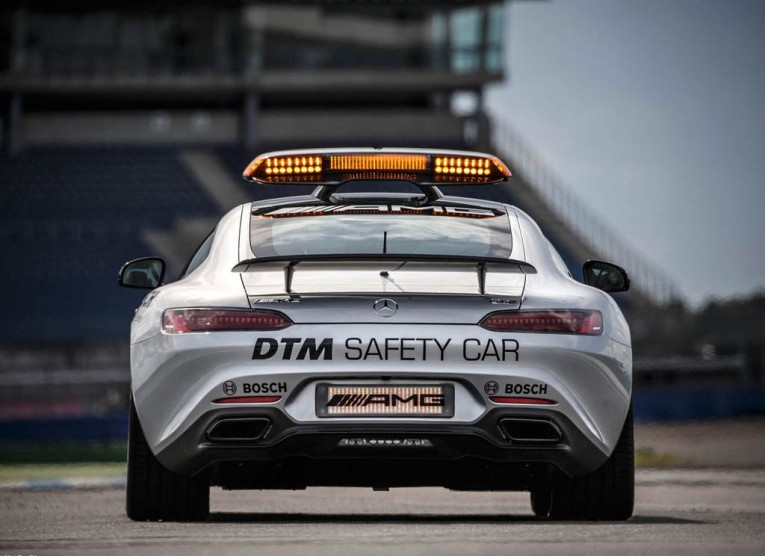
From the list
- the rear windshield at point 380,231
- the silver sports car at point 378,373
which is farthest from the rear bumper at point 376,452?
the rear windshield at point 380,231

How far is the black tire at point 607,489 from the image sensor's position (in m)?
6.54

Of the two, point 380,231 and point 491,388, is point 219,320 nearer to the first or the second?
point 380,231

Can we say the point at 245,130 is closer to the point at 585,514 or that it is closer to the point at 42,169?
the point at 42,169

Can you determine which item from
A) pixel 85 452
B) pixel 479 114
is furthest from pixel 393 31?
pixel 85 452

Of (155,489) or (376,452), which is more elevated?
(376,452)

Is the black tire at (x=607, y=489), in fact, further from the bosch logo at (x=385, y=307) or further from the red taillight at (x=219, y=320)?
the red taillight at (x=219, y=320)

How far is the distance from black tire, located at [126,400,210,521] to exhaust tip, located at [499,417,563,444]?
1.28m

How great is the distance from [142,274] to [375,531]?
1.72 meters

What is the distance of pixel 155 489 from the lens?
6.60 m

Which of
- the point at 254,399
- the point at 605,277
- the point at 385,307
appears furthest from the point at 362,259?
the point at 605,277

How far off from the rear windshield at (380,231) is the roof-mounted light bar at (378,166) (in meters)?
0.18

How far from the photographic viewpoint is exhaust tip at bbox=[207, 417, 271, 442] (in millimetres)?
6101

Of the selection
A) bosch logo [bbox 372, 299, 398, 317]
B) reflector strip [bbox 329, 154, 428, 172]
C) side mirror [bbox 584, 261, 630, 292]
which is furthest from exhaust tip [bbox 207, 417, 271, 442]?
side mirror [bbox 584, 261, 630, 292]

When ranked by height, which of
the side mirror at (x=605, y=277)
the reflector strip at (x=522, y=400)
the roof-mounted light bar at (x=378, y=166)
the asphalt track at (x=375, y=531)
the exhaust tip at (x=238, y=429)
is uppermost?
the roof-mounted light bar at (x=378, y=166)
